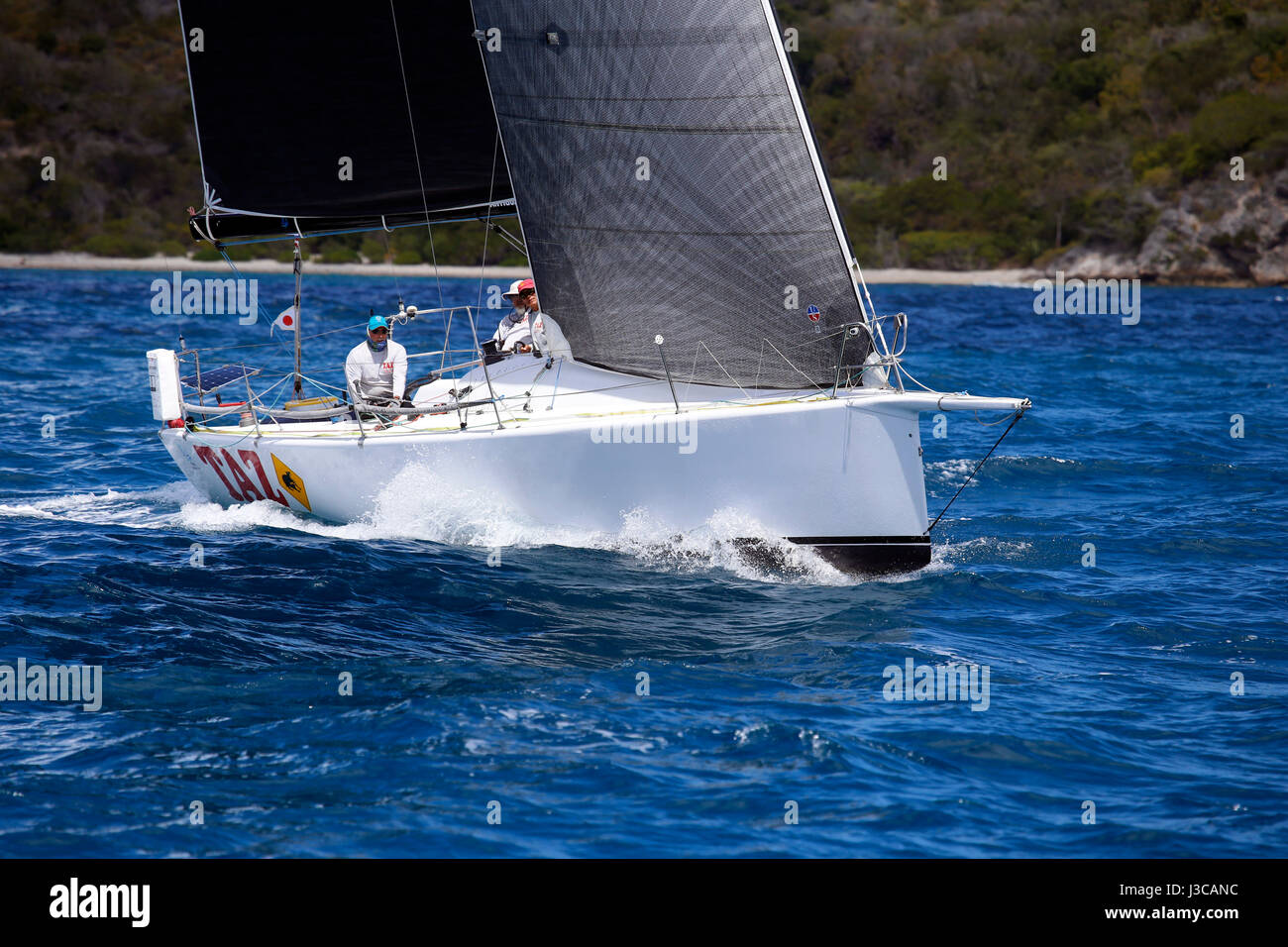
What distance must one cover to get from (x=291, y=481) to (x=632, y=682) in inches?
180

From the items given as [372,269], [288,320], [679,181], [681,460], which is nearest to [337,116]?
[288,320]

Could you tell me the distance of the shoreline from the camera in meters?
56.3

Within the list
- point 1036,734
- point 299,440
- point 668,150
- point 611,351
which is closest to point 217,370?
point 299,440

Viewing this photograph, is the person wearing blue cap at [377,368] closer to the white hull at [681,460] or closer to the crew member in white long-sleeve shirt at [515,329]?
the white hull at [681,460]

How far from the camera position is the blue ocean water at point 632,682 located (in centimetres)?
591

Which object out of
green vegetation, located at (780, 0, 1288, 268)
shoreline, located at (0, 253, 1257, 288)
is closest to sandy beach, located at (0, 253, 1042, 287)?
shoreline, located at (0, 253, 1257, 288)

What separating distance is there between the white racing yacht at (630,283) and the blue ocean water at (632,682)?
44 centimetres

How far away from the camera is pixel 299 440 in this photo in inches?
419

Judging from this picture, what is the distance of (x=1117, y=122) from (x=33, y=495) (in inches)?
2616

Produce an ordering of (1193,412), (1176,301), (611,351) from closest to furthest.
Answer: (611,351) < (1193,412) < (1176,301)

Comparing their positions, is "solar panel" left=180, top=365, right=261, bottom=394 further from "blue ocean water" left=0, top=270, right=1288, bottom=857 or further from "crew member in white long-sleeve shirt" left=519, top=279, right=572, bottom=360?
"crew member in white long-sleeve shirt" left=519, top=279, right=572, bottom=360

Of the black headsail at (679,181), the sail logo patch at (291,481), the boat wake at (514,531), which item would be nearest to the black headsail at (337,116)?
the black headsail at (679,181)

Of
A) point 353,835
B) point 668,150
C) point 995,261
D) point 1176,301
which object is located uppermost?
point 995,261

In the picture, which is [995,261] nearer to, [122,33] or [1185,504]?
[1185,504]
